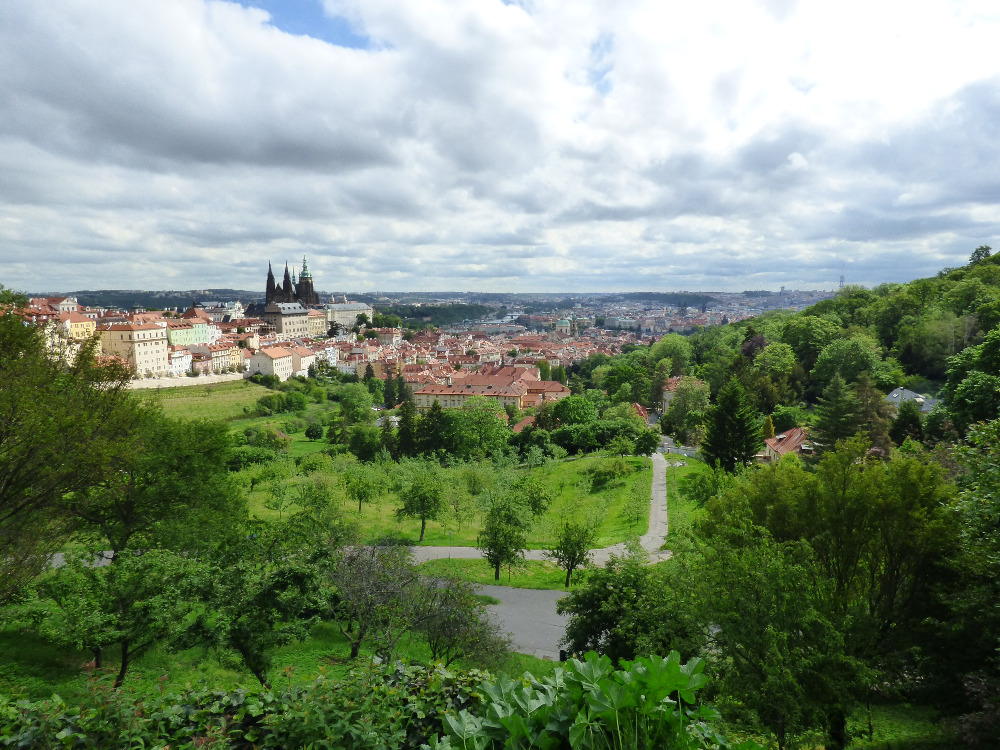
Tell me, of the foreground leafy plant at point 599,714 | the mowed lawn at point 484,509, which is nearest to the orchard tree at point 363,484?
the mowed lawn at point 484,509

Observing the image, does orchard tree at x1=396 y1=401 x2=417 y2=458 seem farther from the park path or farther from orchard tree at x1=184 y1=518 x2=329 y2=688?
orchard tree at x1=184 y1=518 x2=329 y2=688

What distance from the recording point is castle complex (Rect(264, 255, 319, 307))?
13162cm

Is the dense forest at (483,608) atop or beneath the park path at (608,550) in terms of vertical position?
atop

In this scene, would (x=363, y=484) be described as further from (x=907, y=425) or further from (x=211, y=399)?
(x=211, y=399)

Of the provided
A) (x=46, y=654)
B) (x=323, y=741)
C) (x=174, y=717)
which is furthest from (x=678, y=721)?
(x=46, y=654)

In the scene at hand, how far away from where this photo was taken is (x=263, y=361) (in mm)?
82500

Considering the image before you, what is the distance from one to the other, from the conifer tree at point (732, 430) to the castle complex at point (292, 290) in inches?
4678

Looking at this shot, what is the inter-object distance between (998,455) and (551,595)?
1324 cm

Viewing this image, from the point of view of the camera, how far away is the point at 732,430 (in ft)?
95.6

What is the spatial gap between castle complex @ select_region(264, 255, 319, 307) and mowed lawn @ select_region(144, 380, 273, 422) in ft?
206

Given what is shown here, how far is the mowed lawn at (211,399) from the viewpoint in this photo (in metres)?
56.9

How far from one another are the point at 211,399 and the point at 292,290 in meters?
76.1

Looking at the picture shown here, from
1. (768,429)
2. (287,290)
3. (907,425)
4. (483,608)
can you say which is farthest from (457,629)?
(287,290)

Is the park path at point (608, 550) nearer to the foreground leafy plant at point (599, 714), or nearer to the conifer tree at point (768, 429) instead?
the conifer tree at point (768, 429)
